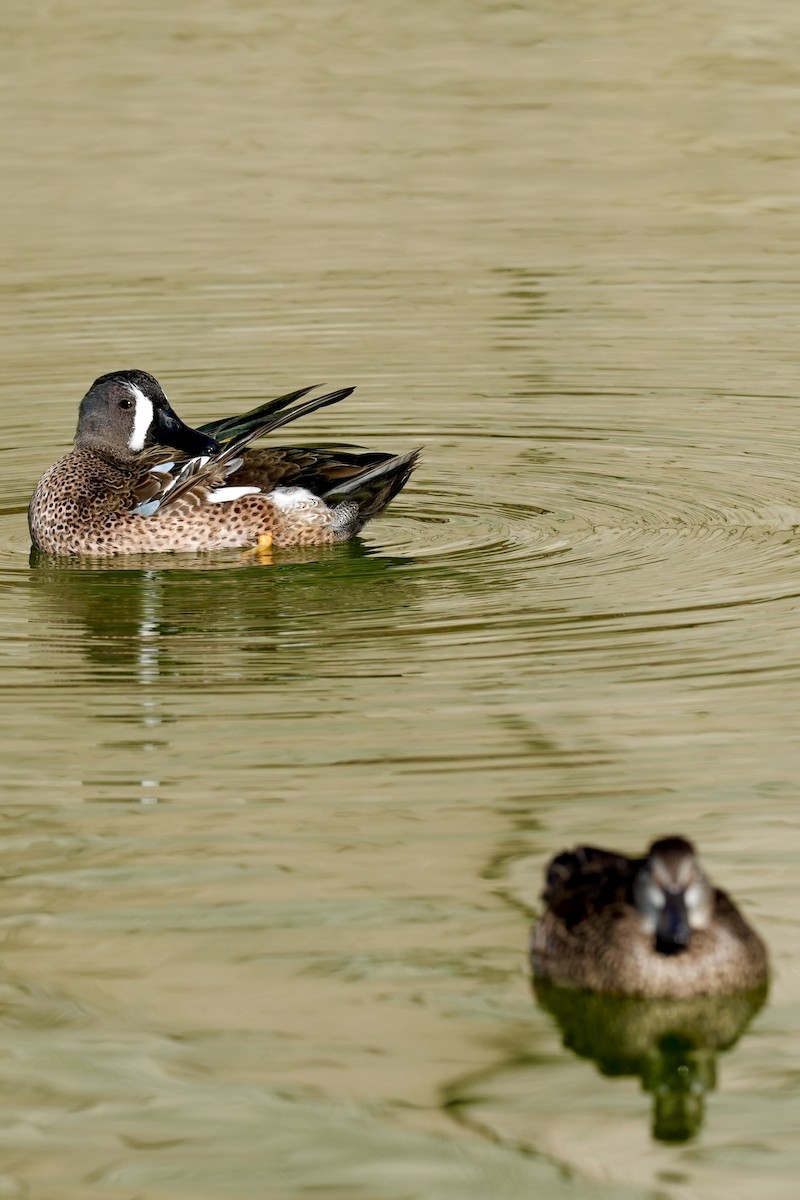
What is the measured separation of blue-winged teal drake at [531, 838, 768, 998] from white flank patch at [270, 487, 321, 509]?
5.10 meters

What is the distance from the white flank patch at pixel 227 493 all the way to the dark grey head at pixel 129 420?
0.28 metres

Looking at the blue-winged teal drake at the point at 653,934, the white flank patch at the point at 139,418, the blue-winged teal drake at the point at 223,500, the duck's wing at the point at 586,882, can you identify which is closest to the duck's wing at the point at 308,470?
the blue-winged teal drake at the point at 223,500

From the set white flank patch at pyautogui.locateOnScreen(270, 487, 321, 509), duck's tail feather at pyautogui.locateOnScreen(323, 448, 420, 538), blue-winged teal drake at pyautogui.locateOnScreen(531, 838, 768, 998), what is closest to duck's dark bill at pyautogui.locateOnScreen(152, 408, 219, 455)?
white flank patch at pyautogui.locateOnScreen(270, 487, 321, 509)

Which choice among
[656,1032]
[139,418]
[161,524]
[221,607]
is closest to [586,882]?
[656,1032]

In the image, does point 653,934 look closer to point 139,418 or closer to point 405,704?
point 405,704

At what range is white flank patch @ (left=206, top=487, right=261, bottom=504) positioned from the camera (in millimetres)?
10797

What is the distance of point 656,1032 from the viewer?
5.75 metres

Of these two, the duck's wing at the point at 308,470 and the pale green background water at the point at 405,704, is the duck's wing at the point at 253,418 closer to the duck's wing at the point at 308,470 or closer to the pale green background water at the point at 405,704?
the duck's wing at the point at 308,470

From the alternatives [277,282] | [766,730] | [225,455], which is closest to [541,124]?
[277,282]

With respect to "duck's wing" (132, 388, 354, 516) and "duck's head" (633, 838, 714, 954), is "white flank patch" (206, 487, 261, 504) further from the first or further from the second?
"duck's head" (633, 838, 714, 954)

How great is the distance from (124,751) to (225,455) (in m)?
3.18

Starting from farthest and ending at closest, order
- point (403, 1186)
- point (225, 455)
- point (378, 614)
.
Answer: point (225, 455) → point (378, 614) → point (403, 1186)

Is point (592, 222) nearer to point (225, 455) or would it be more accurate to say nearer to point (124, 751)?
point (225, 455)

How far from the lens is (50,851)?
696cm
